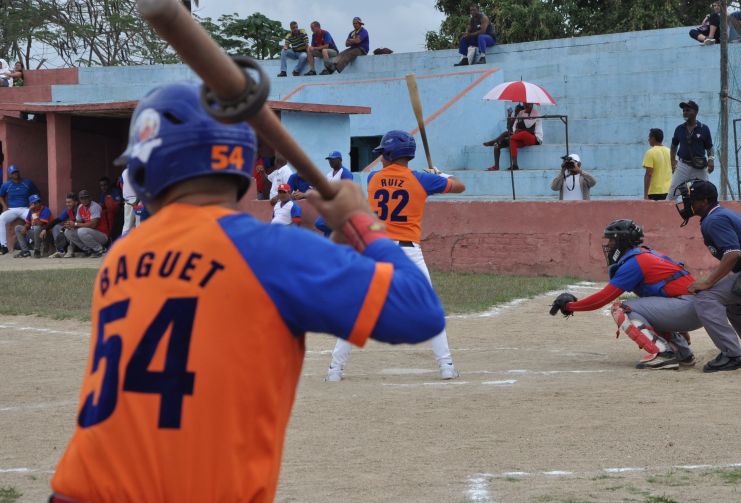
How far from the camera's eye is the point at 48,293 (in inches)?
623

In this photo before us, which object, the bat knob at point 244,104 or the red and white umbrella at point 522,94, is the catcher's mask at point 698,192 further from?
the red and white umbrella at point 522,94

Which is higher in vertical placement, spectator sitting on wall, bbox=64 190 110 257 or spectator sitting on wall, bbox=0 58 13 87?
spectator sitting on wall, bbox=0 58 13 87

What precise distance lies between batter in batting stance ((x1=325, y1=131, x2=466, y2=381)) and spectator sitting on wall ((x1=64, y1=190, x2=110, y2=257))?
557 inches

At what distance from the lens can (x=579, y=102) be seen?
24016 mm

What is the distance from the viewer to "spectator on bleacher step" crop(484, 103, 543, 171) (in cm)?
2222

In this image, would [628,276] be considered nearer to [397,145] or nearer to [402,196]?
[402,196]

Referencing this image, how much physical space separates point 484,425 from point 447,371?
1817 mm

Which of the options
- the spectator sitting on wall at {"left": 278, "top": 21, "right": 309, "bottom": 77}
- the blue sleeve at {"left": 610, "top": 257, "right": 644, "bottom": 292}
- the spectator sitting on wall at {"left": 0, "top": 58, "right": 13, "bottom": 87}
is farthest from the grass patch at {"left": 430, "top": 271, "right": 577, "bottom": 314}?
the spectator sitting on wall at {"left": 0, "top": 58, "right": 13, "bottom": 87}

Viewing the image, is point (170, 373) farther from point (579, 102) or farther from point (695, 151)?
point (579, 102)

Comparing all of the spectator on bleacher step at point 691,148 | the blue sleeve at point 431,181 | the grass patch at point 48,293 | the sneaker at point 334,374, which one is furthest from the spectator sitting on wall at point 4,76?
the sneaker at point 334,374

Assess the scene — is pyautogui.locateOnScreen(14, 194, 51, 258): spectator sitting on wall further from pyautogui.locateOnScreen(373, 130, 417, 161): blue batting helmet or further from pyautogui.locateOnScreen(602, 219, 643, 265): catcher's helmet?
pyautogui.locateOnScreen(602, 219, 643, 265): catcher's helmet

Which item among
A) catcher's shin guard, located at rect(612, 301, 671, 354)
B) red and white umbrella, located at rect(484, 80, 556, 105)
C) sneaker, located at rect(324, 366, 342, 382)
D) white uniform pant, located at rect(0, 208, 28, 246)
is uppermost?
red and white umbrella, located at rect(484, 80, 556, 105)

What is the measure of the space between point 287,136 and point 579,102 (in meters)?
22.0

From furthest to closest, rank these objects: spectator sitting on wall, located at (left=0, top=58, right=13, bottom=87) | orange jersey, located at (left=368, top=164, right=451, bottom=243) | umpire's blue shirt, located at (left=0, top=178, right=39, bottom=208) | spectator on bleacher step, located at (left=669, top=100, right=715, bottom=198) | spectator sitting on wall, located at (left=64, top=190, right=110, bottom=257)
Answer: spectator sitting on wall, located at (left=0, top=58, right=13, bottom=87) < umpire's blue shirt, located at (left=0, top=178, right=39, bottom=208) < spectator sitting on wall, located at (left=64, top=190, right=110, bottom=257) < spectator on bleacher step, located at (left=669, top=100, right=715, bottom=198) < orange jersey, located at (left=368, top=164, right=451, bottom=243)
